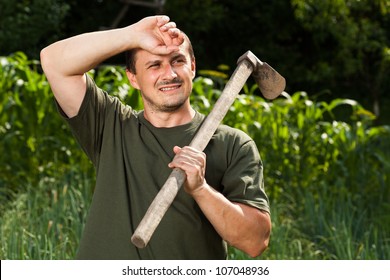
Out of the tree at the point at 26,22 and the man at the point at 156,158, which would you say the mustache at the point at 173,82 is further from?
the tree at the point at 26,22

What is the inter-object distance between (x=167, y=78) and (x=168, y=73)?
15 millimetres

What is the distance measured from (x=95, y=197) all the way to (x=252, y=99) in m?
4.13

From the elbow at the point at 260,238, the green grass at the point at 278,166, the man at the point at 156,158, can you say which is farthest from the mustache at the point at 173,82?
the green grass at the point at 278,166

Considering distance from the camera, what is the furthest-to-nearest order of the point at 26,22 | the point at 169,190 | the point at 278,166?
the point at 26,22 → the point at 278,166 → the point at 169,190

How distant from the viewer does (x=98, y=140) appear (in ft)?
7.95

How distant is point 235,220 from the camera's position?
2139 mm

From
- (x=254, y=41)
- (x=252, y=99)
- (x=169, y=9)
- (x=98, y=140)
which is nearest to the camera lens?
(x=98, y=140)

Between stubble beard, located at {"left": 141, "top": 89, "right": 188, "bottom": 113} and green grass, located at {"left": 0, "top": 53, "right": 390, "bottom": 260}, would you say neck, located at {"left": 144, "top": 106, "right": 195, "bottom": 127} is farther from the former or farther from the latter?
green grass, located at {"left": 0, "top": 53, "right": 390, "bottom": 260}

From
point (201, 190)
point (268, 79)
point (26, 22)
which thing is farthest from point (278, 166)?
point (26, 22)

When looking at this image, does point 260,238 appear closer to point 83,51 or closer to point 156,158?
point 156,158

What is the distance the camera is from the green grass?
4914mm

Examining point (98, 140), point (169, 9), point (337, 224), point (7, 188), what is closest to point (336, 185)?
point (337, 224)

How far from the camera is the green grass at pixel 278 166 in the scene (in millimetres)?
4914
